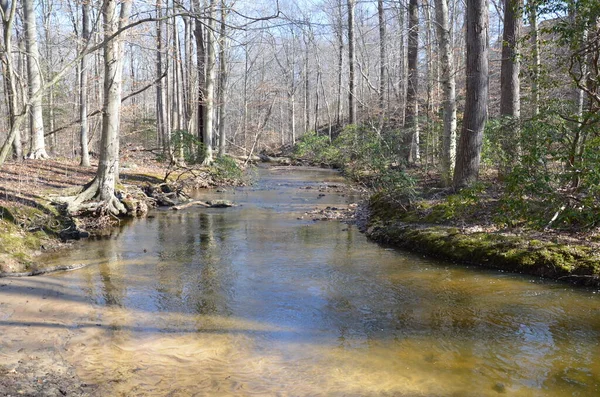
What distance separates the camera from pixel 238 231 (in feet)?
36.6

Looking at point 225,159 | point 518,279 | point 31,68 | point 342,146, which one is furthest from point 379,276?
point 342,146

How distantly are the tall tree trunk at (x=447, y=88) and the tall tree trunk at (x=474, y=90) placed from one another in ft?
3.04

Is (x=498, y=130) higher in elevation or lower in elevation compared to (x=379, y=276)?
higher

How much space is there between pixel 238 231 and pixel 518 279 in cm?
627

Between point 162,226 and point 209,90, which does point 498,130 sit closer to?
point 162,226

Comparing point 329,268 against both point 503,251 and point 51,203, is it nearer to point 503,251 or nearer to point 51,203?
point 503,251

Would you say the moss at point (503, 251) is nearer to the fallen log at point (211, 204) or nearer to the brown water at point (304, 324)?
the brown water at point (304, 324)

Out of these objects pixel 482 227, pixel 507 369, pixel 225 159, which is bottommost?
pixel 507 369

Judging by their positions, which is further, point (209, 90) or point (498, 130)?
point (209, 90)

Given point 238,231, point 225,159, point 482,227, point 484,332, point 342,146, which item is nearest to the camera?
point 484,332

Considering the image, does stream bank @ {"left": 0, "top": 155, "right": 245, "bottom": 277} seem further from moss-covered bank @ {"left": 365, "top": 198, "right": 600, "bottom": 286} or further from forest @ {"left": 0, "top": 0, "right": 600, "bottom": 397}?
moss-covered bank @ {"left": 365, "top": 198, "right": 600, "bottom": 286}

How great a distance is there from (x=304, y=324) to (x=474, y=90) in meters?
7.69

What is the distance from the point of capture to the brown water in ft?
14.3

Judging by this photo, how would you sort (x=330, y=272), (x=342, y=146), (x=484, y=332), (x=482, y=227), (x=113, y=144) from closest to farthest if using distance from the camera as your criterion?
(x=484, y=332)
(x=330, y=272)
(x=482, y=227)
(x=113, y=144)
(x=342, y=146)
